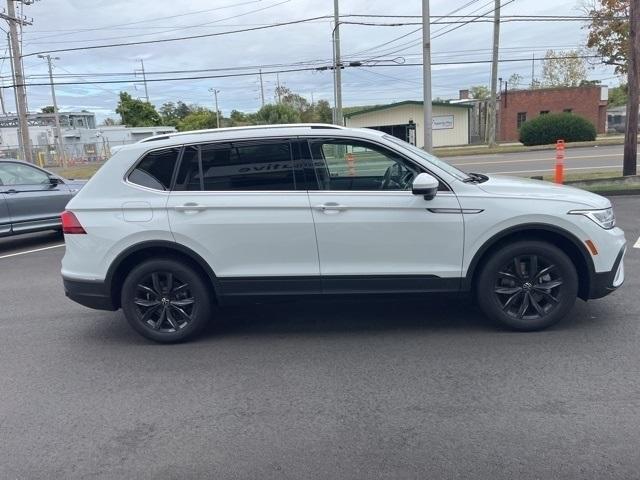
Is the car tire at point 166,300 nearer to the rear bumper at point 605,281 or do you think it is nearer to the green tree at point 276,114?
the rear bumper at point 605,281

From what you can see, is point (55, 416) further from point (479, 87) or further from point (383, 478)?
point (479, 87)

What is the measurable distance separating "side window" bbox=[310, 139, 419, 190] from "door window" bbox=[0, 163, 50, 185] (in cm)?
748

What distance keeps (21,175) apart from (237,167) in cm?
711

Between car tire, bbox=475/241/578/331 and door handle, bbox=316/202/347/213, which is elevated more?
door handle, bbox=316/202/347/213

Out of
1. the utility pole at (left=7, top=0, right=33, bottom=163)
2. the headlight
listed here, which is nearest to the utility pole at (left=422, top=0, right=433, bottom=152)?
the headlight

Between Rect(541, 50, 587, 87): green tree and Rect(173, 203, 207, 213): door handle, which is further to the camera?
Rect(541, 50, 587, 87): green tree

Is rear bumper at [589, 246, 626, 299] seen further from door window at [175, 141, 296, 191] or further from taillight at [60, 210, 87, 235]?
taillight at [60, 210, 87, 235]

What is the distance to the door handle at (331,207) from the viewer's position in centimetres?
469

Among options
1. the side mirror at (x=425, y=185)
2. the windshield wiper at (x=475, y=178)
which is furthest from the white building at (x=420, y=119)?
the side mirror at (x=425, y=185)

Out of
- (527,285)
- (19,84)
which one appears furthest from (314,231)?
(19,84)

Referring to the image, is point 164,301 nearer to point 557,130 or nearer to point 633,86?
point 633,86

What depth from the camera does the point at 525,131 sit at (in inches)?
1526

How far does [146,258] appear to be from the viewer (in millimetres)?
4969

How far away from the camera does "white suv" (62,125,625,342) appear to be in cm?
468
